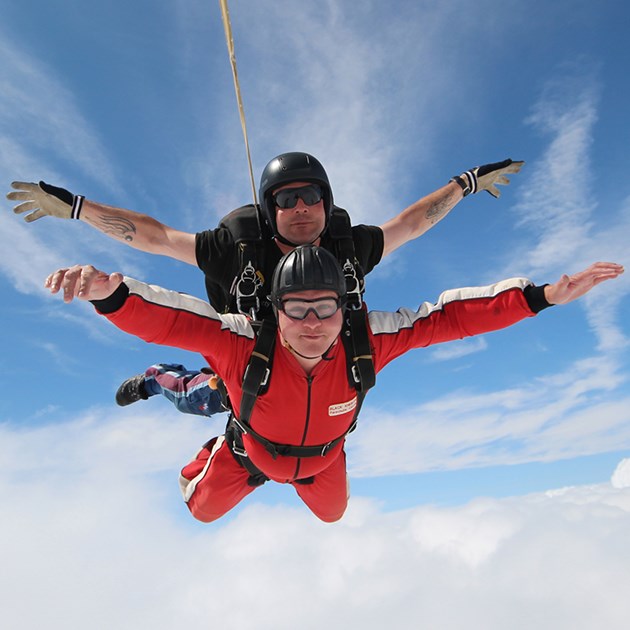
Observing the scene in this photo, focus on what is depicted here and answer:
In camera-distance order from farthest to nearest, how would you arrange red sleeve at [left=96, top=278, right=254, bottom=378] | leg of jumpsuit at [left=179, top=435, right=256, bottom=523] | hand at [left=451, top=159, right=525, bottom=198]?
hand at [left=451, top=159, right=525, bottom=198] → leg of jumpsuit at [left=179, top=435, right=256, bottom=523] → red sleeve at [left=96, top=278, right=254, bottom=378]

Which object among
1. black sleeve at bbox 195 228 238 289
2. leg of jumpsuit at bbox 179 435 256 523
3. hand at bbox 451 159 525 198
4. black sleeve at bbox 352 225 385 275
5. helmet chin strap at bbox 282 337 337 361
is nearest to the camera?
helmet chin strap at bbox 282 337 337 361

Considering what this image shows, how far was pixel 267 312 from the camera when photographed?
360 cm

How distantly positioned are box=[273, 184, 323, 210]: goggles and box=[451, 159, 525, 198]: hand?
1968mm

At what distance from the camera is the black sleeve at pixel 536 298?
3.36 meters

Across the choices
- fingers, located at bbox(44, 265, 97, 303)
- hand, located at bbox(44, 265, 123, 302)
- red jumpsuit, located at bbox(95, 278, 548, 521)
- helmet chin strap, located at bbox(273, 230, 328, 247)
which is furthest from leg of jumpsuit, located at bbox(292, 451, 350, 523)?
fingers, located at bbox(44, 265, 97, 303)

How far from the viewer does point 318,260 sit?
3242mm

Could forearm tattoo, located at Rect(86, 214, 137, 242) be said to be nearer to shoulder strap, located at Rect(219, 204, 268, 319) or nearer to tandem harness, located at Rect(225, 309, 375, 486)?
shoulder strap, located at Rect(219, 204, 268, 319)

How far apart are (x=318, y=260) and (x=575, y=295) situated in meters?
1.56

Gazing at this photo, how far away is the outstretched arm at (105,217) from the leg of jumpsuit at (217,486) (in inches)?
72.5

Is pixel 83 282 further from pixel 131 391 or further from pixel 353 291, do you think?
pixel 131 391

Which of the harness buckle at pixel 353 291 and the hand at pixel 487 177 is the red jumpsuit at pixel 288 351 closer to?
the harness buckle at pixel 353 291

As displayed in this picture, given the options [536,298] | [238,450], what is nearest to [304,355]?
[536,298]

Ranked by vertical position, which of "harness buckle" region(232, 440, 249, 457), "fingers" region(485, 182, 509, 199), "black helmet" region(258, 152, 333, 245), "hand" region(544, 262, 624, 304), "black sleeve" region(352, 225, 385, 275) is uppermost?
"fingers" region(485, 182, 509, 199)

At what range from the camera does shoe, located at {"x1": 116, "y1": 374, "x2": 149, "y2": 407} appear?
614 centimetres
